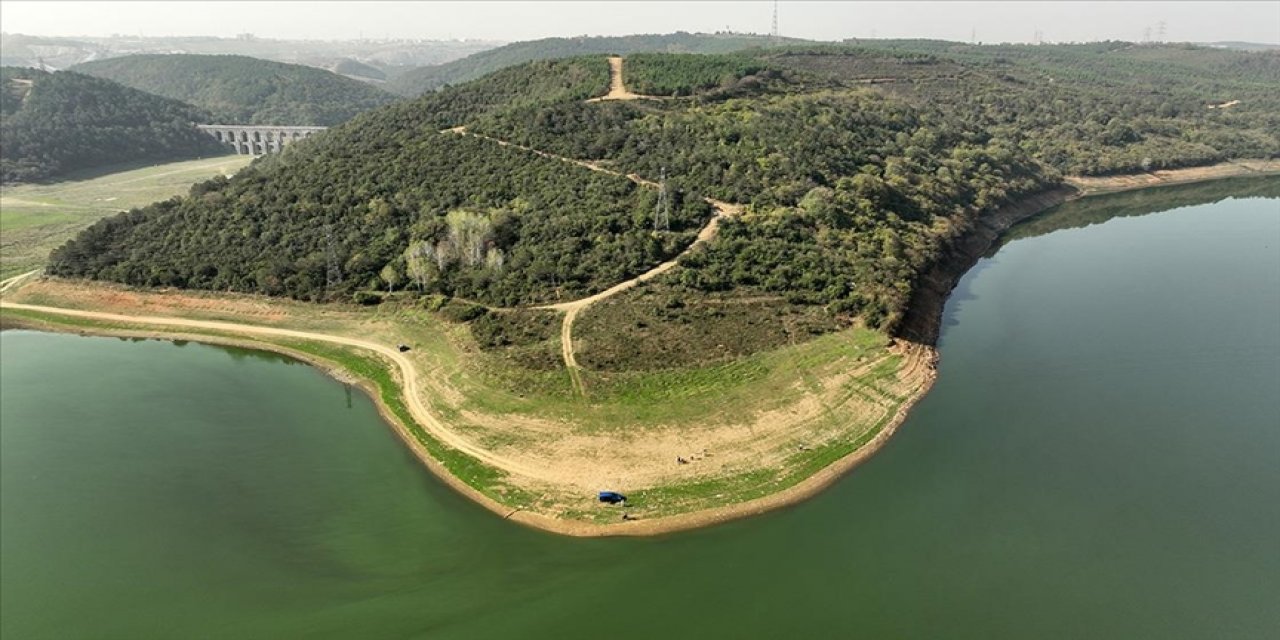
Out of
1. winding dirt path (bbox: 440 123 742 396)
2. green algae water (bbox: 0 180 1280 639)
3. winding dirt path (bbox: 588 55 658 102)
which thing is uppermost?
winding dirt path (bbox: 588 55 658 102)

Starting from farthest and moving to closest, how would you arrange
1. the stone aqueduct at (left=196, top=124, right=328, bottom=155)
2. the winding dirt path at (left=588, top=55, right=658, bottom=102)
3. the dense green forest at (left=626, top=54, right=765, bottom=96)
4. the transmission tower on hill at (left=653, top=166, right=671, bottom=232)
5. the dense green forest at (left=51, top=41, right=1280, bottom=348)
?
the stone aqueduct at (left=196, top=124, right=328, bottom=155) → the dense green forest at (left=626, top=54, right=765, bottom=96) → the winding dirt path at (left=588, top=55, right=658, bottom=102) → the transmission tower on hill at (left=653, top=166, right=671, bottom=232) → the dense green forest at (left=51, top=41, right=1280, bottom=348)

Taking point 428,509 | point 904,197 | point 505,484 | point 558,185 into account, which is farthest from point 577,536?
point 904,197

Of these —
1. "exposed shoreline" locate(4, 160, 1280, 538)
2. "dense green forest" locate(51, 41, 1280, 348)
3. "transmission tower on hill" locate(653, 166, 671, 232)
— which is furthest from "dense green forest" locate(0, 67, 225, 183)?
"transmission tower on hill" locate(653, 166, 671, 232)

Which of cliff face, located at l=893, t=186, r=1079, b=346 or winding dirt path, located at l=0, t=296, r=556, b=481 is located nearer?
winding dirt path, located at l=0, t=296, r=556, b=481

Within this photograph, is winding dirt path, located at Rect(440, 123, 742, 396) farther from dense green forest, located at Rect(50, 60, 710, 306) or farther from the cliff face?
the cliff face

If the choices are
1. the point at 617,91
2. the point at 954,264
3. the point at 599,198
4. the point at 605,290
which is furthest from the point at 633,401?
the point at 617,91

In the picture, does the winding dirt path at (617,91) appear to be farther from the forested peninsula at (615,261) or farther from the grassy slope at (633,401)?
the grassy slope at (633,401)

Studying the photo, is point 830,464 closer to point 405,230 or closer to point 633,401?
point 633,401
